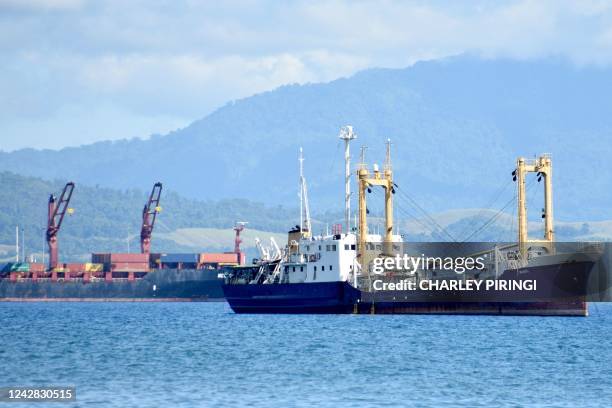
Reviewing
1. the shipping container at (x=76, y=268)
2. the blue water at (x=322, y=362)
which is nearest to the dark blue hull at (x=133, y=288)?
the shipping container at (x=76, y=268)

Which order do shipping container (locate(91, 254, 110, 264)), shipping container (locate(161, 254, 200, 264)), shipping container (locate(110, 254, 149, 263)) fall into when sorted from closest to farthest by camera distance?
shipping container (locate(110, 254, 149, 263)) < shipping container (locate(91, 254, 110, 264)) < shipping container (locate(161, 254, 200, 264))

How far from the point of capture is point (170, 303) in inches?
6594

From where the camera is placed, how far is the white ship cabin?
9712 cm

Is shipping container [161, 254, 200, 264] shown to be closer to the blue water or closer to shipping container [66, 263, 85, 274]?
shipping container [66, 263, 85, 274]

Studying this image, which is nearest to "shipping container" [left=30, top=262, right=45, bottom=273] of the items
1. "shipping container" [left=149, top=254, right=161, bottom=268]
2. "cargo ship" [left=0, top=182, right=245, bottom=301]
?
"cargo ship" [left=0, top=182, right=245, bottom=301]

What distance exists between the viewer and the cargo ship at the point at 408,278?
94.4 m

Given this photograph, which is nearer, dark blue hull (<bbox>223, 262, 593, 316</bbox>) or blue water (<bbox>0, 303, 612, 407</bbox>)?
blue water (<bbox>0, 303, 612, 407</bbox>)

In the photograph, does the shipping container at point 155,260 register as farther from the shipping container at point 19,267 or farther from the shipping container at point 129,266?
the shipping container at point 19,267

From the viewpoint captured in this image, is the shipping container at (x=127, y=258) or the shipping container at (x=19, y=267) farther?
the shipping container at (x=127, y=258)

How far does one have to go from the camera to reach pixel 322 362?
198 feet

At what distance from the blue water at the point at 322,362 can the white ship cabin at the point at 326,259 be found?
19.2 ft

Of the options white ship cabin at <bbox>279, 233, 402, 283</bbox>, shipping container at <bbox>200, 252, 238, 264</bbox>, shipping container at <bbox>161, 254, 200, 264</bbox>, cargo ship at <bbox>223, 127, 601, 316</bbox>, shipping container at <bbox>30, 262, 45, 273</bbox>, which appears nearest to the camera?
cargo ship at <bbox>223, 127, 601, 316</bbox>

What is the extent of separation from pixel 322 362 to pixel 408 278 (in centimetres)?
3642

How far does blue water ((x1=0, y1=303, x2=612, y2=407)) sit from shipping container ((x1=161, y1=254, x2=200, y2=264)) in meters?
85.7
